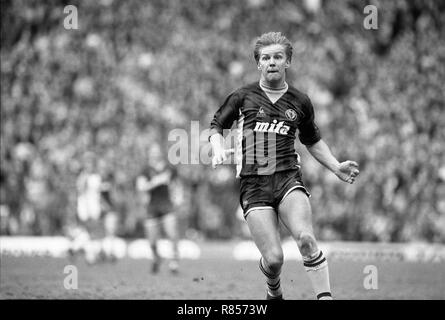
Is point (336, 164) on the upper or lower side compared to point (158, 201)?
upper

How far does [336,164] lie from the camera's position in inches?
333

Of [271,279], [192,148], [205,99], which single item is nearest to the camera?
[271,279]

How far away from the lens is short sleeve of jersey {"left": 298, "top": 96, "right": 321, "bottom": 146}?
8.38 meters

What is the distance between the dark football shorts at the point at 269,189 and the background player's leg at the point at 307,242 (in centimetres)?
14

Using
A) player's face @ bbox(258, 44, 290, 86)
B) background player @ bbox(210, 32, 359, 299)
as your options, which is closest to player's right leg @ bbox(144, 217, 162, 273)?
background player @ bbox(210, 32, 359, 299)

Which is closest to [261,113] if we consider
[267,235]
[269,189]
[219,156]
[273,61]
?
[273,61]

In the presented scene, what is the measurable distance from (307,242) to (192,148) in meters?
15.1

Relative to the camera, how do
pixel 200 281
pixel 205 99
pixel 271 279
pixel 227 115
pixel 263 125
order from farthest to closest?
pixel 205 99 < pixel 200 281 < pixel 271 279 < pixel 227 115 < pixel 263 125

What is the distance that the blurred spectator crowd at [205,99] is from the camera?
71.5ft

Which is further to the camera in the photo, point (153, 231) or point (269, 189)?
point (153, 231)

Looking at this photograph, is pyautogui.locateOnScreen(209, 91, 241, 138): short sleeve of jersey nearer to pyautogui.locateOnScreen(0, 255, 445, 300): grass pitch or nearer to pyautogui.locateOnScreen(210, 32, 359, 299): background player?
pyautogui.locateOnScreen(210, 32, 359, 299): background player

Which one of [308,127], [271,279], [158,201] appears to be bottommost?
[271,279]

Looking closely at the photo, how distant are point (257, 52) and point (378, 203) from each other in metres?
14.0

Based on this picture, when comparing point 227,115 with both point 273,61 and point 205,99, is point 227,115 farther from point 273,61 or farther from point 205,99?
point 205,99
